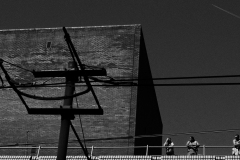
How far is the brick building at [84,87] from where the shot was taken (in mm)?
29219

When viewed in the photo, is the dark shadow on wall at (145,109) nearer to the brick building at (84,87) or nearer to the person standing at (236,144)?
the brick building at (84,87)

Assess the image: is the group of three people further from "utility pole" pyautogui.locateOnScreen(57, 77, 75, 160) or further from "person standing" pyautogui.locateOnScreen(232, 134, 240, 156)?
"utility pole" pyautogui.locateOnScreen(57, 77, 75, 160)

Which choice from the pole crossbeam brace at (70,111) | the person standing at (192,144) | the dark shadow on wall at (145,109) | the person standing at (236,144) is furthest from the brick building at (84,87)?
the pole crossbeam brace at (70,111)

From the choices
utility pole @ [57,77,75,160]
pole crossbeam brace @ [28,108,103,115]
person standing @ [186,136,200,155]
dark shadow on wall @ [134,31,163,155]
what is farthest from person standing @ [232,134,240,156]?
utility pole @ [57,77,75,160]

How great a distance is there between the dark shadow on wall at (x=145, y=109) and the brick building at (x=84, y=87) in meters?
0.05

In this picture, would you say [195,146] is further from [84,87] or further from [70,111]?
[70,111]

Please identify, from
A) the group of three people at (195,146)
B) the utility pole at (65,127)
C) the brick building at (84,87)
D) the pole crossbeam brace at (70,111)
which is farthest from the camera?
the brick building at (84,87)

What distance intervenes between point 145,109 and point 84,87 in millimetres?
4983

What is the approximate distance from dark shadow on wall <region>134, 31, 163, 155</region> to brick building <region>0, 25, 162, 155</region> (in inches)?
2.1

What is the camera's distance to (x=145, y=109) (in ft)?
110

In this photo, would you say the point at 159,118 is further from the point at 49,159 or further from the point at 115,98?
the point at 49,159

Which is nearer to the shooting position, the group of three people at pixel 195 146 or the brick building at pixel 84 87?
the group of three people at pixel 195 146

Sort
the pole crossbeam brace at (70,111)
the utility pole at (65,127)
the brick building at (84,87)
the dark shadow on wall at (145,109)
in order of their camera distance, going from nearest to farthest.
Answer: the utility pole at (65,127)
the pole crossbeam brace at (70,111)
the brick building at (84,87)
the dark shadow on wall at (145,109)

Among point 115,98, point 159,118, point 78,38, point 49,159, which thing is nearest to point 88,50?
point 78,38
